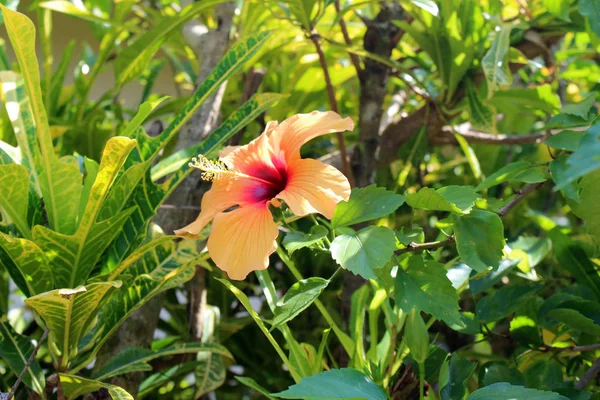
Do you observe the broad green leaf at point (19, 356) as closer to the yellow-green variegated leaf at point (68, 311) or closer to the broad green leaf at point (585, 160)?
the yellow-green variegated leaf at point (68, 311)

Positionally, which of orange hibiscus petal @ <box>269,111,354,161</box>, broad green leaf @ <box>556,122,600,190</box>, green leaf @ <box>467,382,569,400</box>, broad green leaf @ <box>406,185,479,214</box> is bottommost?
green leaf @ <box>467,382,569,400</box>

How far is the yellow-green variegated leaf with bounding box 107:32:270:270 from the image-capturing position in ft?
2.42

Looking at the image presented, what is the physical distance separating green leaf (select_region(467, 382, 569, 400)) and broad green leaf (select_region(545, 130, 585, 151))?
8.4 inches

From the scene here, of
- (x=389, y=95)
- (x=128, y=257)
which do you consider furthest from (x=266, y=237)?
(x=389, y=95)

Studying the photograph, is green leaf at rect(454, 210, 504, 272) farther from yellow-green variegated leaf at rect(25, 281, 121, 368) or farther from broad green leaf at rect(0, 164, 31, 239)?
broad green leaf at rect(0, 164, 31, 239)

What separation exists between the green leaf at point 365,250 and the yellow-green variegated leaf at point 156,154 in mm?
288

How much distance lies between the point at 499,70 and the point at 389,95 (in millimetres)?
565

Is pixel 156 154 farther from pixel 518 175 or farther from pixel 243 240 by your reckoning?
pixel 518 175

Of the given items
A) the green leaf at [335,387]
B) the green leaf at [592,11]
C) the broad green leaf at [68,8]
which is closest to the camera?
the green leaf at [335,387]

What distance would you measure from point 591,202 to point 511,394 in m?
0.18

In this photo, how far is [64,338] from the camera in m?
0.69

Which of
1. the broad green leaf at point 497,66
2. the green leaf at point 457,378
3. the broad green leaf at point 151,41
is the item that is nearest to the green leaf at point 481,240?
the green leaf at point 457,378

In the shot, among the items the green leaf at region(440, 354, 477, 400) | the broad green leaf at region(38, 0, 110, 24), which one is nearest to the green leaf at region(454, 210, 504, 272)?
the green leaf at region(440, 354, 477, 400)

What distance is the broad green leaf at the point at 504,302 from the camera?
0.72 meters
